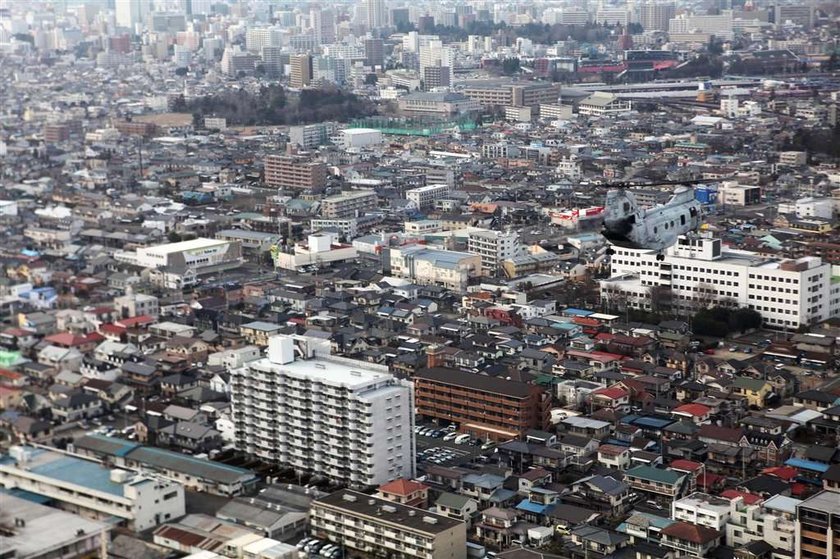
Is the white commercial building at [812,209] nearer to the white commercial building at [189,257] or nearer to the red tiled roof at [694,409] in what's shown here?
the white commercial building at [189,257]

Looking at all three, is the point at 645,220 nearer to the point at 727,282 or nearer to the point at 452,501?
the point at 452,501

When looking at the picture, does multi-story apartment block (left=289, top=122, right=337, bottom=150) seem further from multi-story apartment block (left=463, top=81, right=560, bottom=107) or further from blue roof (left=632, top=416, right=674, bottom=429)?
blue roof (left=632, top=416, right=674, bottom=429)

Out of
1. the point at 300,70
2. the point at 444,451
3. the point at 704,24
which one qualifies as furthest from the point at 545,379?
the point at 704,24

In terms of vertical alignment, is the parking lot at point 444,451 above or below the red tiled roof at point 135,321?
below

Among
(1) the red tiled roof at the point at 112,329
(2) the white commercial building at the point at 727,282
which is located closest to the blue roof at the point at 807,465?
(2) the white commercial building at the point at 727,282

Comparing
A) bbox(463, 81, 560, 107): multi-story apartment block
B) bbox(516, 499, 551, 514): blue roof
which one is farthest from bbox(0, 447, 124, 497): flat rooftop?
bbox(463, 81, 560, 107): multi-story apartment block

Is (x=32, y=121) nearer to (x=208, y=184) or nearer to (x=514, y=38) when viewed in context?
(x=208, y=184)

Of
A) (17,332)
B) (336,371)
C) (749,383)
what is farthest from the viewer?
(749,383)
